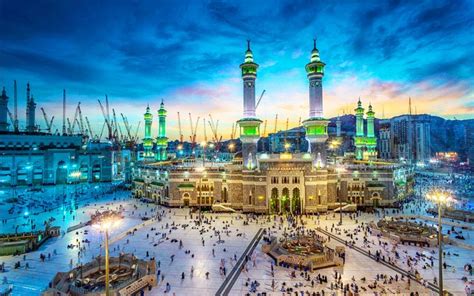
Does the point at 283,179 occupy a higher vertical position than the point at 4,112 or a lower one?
lower

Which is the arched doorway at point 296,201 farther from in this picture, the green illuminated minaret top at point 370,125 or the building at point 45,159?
the building at point 45,159

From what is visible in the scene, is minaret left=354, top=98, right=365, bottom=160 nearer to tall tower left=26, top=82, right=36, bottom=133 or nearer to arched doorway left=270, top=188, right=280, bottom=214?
arched doorway left=270, top=188, right=280, bottom=214

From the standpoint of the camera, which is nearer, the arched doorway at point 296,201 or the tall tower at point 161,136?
the arched doorway at point 296,201

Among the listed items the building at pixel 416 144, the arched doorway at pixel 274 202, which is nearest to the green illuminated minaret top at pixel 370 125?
the arched doorway at pixel 274 202

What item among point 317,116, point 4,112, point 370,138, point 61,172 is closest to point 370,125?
point 370,138

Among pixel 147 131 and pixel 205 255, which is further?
pixel 147 131

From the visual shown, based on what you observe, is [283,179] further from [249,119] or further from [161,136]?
[161,136]

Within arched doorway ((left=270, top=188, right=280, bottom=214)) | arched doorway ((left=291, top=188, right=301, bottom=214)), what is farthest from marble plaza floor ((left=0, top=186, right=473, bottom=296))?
arched doorway ((left=291, top=188, right=301, bottom=214))

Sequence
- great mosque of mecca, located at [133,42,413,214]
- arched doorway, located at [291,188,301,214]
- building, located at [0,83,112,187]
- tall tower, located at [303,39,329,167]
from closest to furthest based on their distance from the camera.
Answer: arched doorway, located at [291,188,301,214], great mosque of mecca, located at [133,42,413,214], tall tower, located at [303,39,329,167], building, located at [0,83,112,187]
